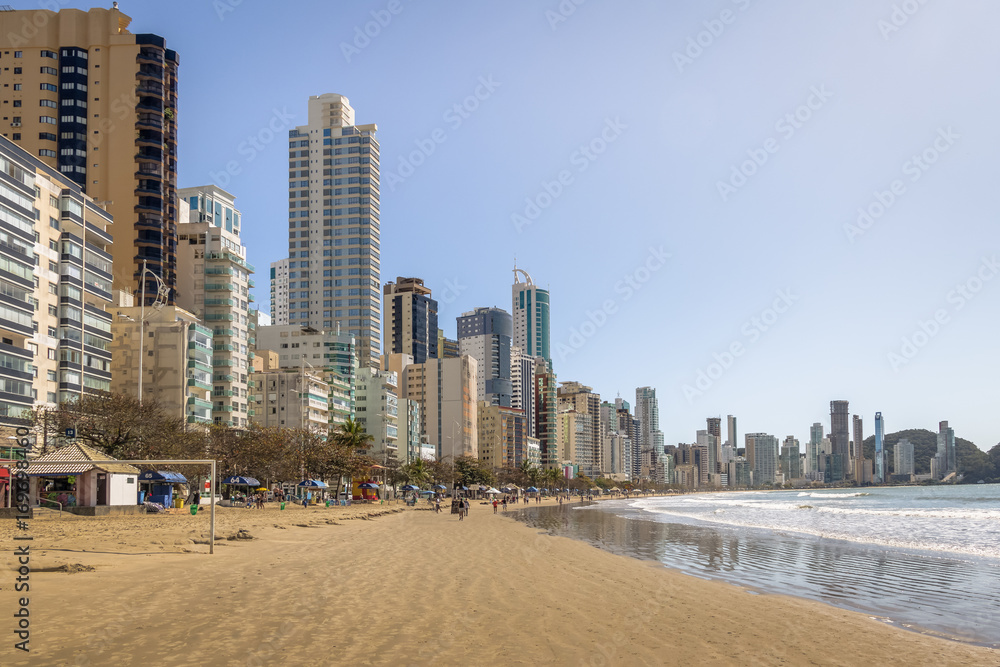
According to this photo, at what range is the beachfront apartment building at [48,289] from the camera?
61.5 m

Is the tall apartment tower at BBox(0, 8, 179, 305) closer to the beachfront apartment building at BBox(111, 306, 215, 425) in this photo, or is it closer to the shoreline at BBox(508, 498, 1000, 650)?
the beachfront apartment building at BBox(111, 306, 215, 425)

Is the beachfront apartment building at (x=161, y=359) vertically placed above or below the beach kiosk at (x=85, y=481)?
above

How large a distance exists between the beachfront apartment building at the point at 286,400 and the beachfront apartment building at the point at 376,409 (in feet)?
79.3

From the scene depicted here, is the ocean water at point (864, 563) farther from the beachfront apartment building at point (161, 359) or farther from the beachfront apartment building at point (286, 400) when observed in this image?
the beachfront apartment building at point (286, 400)

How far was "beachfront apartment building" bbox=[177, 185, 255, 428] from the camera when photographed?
10375 centimetres

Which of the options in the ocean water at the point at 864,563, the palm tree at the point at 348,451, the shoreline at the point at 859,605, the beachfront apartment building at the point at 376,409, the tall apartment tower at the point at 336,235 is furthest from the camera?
the tall apartment tower at the point at 336,235

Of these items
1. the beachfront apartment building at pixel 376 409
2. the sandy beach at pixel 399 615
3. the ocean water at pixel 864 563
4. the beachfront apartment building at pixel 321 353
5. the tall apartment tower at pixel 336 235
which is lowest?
the ocean water at pixel 864 563

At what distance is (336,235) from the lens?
554 feet

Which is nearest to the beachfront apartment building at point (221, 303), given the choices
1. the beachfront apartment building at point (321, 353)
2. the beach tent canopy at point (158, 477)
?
the beachfront apartment building at point (321, 353)

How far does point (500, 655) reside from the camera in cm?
1185

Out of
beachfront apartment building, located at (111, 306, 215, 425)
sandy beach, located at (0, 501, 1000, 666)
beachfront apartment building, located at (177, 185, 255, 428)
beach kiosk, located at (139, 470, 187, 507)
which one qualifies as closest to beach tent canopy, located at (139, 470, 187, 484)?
beach kiosk, located at (139, 470, 187, 507)

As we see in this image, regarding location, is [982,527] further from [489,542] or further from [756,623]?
[756,623]

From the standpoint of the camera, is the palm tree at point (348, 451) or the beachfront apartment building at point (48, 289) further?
the palm tree at point (348, 451)

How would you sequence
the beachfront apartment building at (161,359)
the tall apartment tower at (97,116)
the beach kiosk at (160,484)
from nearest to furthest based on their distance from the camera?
the beach kiosk at (160,484)
the beachfront apartment building at (161,359)
the tall apartment tower at (97,116)
